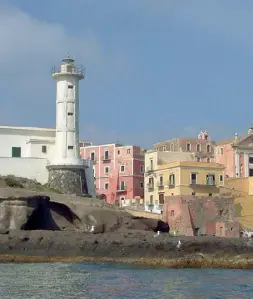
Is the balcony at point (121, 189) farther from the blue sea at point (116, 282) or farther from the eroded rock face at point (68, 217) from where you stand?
the blue sea at point (116, 282)

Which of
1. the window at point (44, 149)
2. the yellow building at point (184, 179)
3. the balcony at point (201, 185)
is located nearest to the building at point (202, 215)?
the yellow building at point (184, 179)

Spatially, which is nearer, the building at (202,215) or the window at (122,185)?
the building at (202,215)

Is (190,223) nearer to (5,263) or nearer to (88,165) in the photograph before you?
(88,165)

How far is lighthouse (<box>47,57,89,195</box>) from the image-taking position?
198 ft

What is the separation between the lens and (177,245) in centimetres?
3675

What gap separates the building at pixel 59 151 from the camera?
60.2 m

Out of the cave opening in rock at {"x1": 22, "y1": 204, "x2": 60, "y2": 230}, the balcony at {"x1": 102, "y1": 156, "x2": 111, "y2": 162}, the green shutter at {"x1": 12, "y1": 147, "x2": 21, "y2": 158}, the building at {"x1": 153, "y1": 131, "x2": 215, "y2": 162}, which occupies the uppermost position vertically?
the building at {"x1": 153, "y1": 131, "x2": 215, "y2": 162}

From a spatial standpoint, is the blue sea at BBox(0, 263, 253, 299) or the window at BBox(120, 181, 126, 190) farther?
the window at BBox(120, 181, 126, 190)

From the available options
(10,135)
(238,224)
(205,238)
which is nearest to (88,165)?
(10,135)

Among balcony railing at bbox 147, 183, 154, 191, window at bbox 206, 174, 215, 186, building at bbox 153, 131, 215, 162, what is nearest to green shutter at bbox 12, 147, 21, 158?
balcony railing at bbox 147, 183, 154, 191

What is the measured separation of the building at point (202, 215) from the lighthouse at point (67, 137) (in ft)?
25.0

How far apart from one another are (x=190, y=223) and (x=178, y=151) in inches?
702

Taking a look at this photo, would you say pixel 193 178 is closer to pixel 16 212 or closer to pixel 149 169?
pixel 149 169

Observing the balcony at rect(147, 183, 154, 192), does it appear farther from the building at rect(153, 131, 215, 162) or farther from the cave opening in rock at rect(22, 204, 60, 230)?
the cave opening in rock at rect(22, 204, 60, 230)
